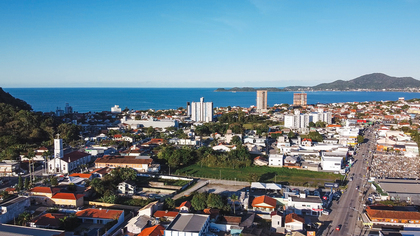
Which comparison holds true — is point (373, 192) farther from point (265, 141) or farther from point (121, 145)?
point (121, 145)

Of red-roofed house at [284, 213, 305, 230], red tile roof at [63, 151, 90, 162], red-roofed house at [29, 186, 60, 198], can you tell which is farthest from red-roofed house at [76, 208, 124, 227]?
red tile roof at [63, 151, 90, 162]

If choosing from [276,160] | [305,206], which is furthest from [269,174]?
[305,206]

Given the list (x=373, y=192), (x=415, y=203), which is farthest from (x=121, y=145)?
(x=415, y=203)

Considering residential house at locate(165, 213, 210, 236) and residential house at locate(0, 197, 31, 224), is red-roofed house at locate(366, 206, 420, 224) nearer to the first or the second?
residential house at locate(165, 213, 210, 236)

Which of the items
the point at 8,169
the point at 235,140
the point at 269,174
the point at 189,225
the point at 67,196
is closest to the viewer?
the point at 189,225

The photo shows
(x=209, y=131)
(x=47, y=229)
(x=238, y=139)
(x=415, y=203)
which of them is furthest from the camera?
(x=209, y=131)

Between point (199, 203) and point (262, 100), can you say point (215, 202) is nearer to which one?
point (199, 203)

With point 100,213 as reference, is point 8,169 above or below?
above
